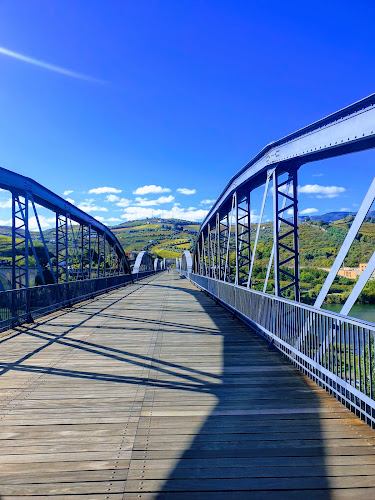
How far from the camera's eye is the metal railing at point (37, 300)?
29.7 feet

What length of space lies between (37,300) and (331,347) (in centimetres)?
880

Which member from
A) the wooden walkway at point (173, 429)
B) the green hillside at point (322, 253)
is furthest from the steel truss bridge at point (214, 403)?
the green hillside at point (322, 253)

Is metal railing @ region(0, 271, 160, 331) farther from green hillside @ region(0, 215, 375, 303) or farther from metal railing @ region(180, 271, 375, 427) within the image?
metal railing @ region(180, 271, 375, 427)

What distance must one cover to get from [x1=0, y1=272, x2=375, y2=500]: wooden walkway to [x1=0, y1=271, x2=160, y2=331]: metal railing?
263 cm

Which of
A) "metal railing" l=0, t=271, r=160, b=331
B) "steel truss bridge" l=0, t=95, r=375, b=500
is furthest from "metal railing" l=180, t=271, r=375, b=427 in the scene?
"metal railing" l=0, t=271, r=160, b=331

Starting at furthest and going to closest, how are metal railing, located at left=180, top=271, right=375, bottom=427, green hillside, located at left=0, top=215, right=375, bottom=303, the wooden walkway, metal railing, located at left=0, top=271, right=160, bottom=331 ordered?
1. green hillside, located at left=0, top=215, right=375, bottom=303
2. metal railing, located at left=0, top=271, right=160, bottom=331
3. metal railing, located at left=180, top=271, right=375, bottom=427
4. the wooden walkway

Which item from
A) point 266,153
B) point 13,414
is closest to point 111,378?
point 13,414

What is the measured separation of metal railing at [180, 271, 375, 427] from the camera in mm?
3576

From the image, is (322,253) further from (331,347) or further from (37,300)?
(331,347)

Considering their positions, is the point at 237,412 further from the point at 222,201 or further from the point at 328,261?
the point at 328,261

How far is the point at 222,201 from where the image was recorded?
62.4 ft

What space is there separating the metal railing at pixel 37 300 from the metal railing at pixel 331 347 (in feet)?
19.4

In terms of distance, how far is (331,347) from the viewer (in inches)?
167

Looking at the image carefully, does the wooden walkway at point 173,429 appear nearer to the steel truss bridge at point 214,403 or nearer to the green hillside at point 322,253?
the steel truss bridge at point 214,403
